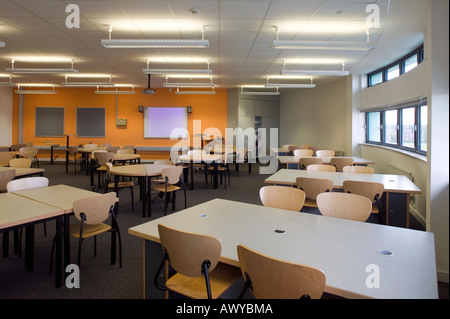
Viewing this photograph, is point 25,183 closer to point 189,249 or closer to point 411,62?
point 189,249

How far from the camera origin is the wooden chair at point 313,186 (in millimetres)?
3451

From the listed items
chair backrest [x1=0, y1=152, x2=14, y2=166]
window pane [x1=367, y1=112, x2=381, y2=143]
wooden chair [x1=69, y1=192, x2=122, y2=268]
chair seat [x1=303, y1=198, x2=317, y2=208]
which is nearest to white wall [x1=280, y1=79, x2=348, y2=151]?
window pane [x1=367, y1=112, x2=381, y2=143]

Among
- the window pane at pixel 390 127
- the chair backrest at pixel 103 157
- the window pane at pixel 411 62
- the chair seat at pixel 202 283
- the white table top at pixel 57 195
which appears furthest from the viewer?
the window pane at pixel 390 127

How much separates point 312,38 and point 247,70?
9.66ft

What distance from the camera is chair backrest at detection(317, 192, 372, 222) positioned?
92.3 inches

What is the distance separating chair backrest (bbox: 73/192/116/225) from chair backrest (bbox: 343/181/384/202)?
2645mm

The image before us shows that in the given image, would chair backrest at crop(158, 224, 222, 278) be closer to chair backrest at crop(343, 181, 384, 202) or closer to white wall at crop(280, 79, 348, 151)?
chair backrest at crop(343, 181, 384, 202)

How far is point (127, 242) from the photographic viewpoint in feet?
12.1

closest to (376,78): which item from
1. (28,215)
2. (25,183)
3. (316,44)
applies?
(316,44)

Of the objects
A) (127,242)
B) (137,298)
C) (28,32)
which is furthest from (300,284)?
(28,32)

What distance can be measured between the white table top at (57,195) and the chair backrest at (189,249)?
1.27 meters

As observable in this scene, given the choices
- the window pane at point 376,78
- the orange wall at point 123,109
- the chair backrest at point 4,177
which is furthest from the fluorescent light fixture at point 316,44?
the orange wall at point 123,109

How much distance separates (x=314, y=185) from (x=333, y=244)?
6.26 feet

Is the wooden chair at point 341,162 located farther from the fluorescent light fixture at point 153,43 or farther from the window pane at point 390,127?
the fluorescent light fixture at point 153,43
